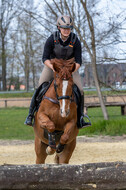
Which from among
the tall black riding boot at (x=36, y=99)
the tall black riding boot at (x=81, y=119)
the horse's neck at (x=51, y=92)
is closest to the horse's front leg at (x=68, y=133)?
the tall black riding boot at (x=81, y=119)

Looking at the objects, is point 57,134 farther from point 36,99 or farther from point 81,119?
point 36,99

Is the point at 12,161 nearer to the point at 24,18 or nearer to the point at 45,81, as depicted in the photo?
the point at 45,81

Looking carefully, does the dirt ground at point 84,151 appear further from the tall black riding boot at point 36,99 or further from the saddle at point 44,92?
the saddle at point 44,92

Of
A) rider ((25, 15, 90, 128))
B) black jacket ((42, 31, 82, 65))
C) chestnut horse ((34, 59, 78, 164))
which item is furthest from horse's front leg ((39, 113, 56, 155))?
black jacket ((42, 31, 82, 65))

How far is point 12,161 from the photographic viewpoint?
9.34 metres

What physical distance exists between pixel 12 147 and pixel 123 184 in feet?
22.4

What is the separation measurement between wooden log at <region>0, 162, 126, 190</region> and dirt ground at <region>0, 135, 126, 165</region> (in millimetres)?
3829

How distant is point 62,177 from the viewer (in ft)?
17.0

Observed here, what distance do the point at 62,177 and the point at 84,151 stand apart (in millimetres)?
5553

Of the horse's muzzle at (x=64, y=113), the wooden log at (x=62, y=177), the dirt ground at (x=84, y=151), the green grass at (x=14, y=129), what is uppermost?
the horse's muzzle at (x=64, y=113)

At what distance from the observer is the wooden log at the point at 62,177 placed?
507 cm

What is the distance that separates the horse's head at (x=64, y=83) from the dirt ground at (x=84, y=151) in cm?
371

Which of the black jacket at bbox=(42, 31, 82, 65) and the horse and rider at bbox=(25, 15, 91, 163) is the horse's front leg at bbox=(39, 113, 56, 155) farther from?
the black jacket at bbox=(42, 31, 82, 65)

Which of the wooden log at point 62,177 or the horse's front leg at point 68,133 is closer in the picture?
the wooden log at point 62,177
